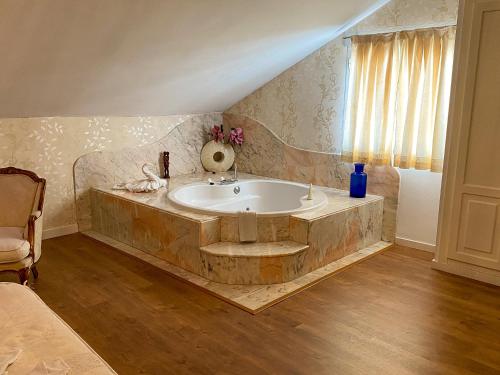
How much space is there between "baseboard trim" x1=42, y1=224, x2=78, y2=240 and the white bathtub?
3.80 feet

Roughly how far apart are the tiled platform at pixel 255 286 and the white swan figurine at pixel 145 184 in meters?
0.63

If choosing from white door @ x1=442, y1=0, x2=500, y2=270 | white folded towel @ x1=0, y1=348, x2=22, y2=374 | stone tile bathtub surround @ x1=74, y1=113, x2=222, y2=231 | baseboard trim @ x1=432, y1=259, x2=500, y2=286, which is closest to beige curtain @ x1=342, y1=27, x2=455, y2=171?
white door @ x1=442, y1=0, x2=500, y2=270

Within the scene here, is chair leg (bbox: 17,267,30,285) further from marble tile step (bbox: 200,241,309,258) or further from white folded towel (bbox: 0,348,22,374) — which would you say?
A: white folded towel (bbox: 0,348,22,374)

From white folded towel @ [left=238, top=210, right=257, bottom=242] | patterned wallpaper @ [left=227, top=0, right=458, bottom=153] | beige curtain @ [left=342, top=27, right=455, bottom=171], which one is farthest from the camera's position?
patterned wallpaper @ [left=227, top=0, right=458, bottom=153]

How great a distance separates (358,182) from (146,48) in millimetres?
2208

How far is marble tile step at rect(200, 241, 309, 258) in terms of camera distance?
323 centimetres

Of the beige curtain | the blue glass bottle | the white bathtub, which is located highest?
the beige curtain

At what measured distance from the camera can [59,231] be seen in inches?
172

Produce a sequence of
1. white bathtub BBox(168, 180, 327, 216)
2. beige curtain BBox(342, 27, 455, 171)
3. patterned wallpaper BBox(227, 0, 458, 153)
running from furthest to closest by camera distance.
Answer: white bathtub BBox(168, 180, 327, 216), patterned wallpaper BBox(227, 0, 458, 153), beige curtain BBox(342, 27, 455, 171)

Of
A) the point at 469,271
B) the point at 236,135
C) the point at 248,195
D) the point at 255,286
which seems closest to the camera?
the point at 255,286

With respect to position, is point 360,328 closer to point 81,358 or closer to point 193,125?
point 81,358

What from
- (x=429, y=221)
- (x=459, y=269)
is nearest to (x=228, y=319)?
(x=459, y=269)

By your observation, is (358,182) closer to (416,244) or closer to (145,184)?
(416,244)

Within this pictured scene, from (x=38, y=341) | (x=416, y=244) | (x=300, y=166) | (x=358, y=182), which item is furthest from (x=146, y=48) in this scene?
(x=416, y=244)
